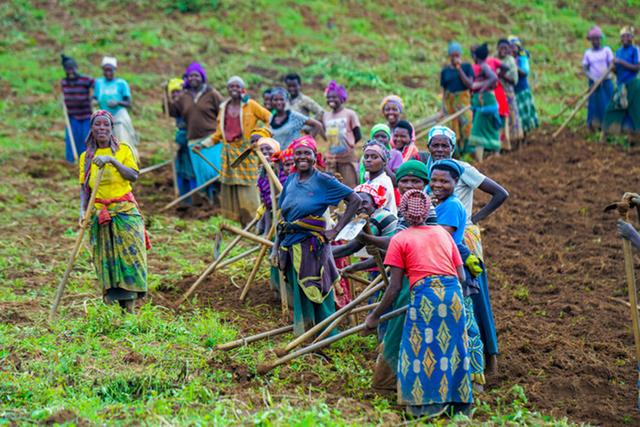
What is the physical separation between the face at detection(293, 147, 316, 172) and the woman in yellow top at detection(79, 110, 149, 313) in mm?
1415

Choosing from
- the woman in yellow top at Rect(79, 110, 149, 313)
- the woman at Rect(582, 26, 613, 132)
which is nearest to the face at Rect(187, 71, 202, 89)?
the woman in yellow top at Rect(79, 110, 149, 313)

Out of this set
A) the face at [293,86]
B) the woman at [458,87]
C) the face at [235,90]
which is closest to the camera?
the face at [235,90]

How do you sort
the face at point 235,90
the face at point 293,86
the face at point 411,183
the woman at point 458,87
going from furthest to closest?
the woman at point 458,87 < the face at point 293,86 < the face at point 235,90 < the face at point 411,183

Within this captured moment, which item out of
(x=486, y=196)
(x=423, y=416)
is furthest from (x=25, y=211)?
(x=423, y=416)

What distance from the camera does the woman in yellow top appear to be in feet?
23.7

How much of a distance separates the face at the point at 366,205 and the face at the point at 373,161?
0.26 m

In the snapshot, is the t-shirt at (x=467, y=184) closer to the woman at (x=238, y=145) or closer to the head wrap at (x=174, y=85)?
the woman at (x=238, y=145)

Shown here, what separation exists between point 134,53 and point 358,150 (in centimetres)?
616

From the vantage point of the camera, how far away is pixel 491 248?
31.9 feet

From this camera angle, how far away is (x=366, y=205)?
651cm

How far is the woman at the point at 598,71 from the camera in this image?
46.2ft

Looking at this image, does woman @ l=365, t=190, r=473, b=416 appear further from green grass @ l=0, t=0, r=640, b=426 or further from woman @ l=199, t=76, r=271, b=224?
woman @ l=199, t=76, r=271, b=224

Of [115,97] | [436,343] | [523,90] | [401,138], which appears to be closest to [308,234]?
[401,138]

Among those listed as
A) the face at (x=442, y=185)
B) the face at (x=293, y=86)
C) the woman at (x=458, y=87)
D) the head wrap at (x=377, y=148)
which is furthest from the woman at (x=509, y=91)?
the face at (x=442, y=185)
